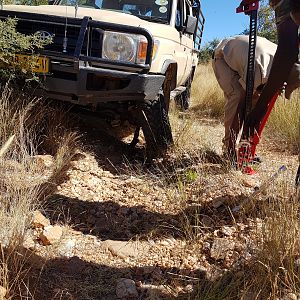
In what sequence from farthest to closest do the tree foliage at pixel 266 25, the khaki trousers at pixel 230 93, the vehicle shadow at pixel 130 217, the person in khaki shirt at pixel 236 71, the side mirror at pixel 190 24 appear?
the tree foliage at pixel 266 25 → the side mirror at pixel 190 24 → the khaki trousers at pixel 230 93 → the person in khaki shirt at pixel 236 71 → the vehicle shadow at pixel 130 217

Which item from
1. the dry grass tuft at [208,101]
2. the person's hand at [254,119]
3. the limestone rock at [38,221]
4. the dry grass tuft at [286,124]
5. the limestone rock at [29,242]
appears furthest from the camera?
the dry grass tuft at [208,101]

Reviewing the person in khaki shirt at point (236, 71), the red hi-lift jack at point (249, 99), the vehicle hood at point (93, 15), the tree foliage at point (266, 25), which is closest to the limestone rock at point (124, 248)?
the red hi-lift jack at point (249, 99)

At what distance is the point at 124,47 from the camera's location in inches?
146

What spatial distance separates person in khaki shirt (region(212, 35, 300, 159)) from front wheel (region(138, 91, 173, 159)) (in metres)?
0.60

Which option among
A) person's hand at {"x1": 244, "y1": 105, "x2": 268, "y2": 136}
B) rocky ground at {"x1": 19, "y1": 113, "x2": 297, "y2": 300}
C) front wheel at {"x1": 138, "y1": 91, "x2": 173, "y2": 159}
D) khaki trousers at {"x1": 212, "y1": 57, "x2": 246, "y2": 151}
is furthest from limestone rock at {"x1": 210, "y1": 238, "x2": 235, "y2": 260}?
front wheel at {"x1": 138, "y1": 91, "x2": 173, "y2": 159}

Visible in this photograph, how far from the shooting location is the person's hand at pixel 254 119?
3.49m

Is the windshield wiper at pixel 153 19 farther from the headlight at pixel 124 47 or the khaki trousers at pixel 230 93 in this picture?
the headlight at pixel 124 47

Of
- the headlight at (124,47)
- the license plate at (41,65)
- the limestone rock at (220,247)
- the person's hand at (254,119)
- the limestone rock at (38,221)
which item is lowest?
the limestone rock at (38,221)

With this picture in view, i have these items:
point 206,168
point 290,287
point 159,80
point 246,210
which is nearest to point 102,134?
point 159,80

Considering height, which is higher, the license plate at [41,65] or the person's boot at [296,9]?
the person's boot at [296,9]

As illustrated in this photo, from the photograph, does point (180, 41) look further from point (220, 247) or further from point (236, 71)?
point (220, 247)

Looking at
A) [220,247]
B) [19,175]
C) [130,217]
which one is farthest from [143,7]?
[220,247]

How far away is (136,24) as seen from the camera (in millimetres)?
3889

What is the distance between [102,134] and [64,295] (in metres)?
3.09
